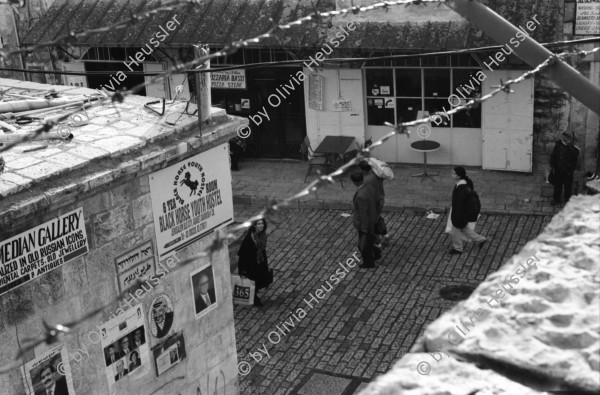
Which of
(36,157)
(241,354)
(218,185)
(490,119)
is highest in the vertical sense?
(36,157)

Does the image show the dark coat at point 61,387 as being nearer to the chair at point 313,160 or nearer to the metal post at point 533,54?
the metal post at point 533,54

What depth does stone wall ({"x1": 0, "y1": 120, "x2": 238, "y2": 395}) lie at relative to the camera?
342 inches

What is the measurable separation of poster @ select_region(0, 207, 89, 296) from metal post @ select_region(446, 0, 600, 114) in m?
4.21

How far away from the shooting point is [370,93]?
21.3 metres

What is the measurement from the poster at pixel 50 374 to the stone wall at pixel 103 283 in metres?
0.08

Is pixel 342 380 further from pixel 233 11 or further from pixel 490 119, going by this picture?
pixel 233 11

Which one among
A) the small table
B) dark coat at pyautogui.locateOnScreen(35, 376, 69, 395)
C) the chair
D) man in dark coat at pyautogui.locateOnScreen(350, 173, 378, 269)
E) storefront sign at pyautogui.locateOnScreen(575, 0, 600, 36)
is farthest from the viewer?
the chair

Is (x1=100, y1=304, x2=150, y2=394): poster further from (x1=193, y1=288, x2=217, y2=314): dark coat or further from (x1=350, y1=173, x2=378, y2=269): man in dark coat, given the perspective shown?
(x1=350, y1=173, x2=378, y2=269): man in dark coat

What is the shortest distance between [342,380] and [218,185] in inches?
145

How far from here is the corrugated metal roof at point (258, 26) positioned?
19.0 meters

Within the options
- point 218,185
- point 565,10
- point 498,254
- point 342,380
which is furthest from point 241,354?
point 565,10

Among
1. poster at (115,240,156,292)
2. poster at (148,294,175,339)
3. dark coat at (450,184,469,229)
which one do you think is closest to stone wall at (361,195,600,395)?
poster at (115,240,156,292)

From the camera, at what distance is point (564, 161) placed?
18.0m

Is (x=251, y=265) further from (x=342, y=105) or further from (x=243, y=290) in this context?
(x=342, y=105)
